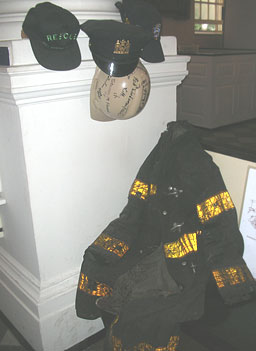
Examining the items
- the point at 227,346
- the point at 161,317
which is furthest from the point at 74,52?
the point at 227,346

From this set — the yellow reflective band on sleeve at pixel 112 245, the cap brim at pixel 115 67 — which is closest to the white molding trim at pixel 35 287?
the yellow reflective band on sleeve at pixel 112 245

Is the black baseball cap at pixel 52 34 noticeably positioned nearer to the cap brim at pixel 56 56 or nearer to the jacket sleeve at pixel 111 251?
the cap brim at pixel 56 56

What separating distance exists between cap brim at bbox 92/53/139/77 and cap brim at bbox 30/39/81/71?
0.07 meters

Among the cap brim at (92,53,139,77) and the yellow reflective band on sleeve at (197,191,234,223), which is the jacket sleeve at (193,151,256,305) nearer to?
the yellow reflective band on sleeve at (197,191,234,223)

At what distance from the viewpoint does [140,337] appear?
97cm

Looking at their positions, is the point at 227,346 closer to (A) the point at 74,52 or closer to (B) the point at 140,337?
(B) the point at 140,337

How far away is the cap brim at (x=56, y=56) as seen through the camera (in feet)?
3.23

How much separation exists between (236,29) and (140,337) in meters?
6.15

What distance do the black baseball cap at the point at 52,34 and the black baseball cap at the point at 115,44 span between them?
0.05 meters

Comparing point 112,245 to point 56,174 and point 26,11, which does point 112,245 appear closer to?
point 56,174

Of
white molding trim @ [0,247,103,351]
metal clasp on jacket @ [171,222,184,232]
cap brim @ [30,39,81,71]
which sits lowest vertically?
white molding trim @ [0,247,103,351]

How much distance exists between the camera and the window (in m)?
5.76

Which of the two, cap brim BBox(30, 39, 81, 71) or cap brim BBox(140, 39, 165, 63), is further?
cap brim BBox(140, 39, 165, 63)

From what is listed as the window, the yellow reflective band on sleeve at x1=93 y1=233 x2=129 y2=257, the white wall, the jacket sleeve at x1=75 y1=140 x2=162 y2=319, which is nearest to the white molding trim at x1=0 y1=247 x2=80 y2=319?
the jacket sleeve at x1=75 y1=140 x2=162 y2=319
